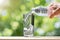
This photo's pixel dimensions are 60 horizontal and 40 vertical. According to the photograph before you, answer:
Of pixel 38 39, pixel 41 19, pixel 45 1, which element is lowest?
pixel 38 39

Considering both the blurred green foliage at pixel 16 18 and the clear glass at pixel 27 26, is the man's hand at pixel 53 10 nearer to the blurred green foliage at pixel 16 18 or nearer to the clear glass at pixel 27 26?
the blurred green foliage at pixel 16 18

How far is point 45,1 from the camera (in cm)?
140

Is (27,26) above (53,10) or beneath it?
beneath

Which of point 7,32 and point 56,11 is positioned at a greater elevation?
point 56,11

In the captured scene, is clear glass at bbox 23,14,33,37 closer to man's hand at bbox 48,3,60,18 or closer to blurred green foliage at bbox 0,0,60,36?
blurred green foliage at bbox 0,0,60,36

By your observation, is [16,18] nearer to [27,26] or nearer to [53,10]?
[27,26]

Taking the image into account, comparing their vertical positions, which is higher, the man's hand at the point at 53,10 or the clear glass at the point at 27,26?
the man's hand at the point at 53,10

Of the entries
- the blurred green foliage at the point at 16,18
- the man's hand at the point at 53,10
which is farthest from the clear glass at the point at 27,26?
the man's hand at the point at 53,10

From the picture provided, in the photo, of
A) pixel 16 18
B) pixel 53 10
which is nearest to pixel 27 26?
pixel 16 18

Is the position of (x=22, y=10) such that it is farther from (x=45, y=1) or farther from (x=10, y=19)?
(x=45, y=1)

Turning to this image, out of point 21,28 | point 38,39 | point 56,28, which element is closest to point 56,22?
point 56,28

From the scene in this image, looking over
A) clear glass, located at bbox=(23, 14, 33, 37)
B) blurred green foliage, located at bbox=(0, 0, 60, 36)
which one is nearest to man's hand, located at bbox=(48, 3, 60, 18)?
blurred green foliage, located at bbox=(0, 0, 60, 36)

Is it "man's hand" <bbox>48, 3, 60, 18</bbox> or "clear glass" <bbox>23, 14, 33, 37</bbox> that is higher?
"man's hand" <bbox>48, 3, 60, 18</bbox>

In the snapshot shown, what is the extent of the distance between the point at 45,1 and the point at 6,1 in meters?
0.46
